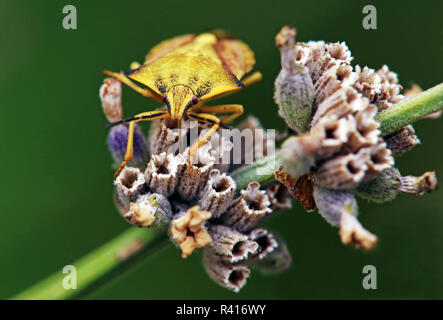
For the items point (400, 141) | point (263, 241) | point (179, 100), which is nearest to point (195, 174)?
point (179, 100)

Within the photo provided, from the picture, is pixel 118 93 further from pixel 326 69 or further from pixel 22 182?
pixel 22 182

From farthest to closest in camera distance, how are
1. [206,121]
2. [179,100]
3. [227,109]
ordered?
[227,109] < [206,121] < [179,100]

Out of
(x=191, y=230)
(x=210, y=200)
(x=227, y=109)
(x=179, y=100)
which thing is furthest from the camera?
(x=227, y=109)

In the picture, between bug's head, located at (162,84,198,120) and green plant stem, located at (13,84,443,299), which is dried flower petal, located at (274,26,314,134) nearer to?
green plant stem, located at (13,84,443,299)

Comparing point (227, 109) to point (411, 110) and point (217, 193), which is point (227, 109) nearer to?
point (217, 193)

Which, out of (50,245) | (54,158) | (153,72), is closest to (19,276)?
(50,245)

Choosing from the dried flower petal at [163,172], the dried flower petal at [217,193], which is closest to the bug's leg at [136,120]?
the dried flower petal at [163,172]

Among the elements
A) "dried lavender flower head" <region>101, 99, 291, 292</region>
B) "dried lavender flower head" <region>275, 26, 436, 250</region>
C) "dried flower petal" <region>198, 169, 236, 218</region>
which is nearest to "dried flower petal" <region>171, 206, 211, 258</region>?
"dried lavender flower head" <region>101, 99, 291, 292</region>
